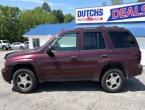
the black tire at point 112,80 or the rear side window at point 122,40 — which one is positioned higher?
the rear side window at point 122,40

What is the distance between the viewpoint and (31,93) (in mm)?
8617

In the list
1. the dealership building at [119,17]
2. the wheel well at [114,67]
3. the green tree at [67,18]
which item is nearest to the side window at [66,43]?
the wheel well at [114,67]

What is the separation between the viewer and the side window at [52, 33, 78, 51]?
859cm

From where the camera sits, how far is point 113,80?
28.5 feet

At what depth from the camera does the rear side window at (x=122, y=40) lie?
28.7ft

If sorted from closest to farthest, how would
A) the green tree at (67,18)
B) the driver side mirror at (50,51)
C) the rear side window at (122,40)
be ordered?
the driver side mirror at (50,51) < the rear side window at (122,40) < the green tree at (67,18)

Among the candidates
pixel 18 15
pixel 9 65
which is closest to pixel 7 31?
pixel 18 15

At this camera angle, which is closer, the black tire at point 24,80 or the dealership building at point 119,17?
the black tire at point 24,80

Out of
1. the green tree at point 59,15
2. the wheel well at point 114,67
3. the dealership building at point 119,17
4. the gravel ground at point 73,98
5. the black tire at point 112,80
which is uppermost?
the green tree at point 59,15

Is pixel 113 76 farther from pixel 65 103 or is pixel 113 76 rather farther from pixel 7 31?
pixel 7 31

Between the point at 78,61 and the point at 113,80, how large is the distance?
4.20ft

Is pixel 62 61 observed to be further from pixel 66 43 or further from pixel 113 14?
pixel 113 14

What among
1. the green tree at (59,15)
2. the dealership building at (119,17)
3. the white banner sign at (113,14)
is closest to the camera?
the dealership building at (119,17)

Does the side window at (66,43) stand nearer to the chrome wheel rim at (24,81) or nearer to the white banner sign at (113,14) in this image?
the chrome wheel rim at (24,81)
